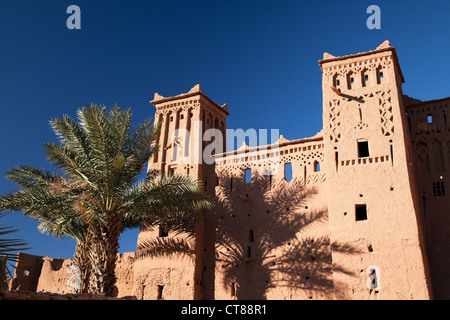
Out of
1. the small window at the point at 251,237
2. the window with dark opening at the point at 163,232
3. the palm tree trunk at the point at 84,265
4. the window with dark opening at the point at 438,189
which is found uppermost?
the window with dark opening at the point at 438,189

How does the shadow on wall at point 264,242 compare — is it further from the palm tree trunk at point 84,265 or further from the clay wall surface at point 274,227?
the palm tree trunk at point 84,265

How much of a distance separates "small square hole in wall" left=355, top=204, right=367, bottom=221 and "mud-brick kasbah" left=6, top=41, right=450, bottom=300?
0.12ft

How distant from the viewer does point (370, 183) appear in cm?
1791

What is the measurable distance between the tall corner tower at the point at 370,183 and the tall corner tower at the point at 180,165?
20.0ft

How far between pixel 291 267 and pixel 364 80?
26.4ft

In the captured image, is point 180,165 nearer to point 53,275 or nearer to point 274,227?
point 274,227

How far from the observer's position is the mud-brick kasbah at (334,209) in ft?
55.6

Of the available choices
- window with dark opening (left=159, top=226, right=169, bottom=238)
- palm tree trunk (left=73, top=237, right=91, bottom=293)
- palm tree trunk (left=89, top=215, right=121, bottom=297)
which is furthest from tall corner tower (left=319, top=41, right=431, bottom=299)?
palm tree trunk (left=73, top=237, right=91, bottom=293)

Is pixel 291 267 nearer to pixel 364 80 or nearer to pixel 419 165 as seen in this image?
pixel 419 165

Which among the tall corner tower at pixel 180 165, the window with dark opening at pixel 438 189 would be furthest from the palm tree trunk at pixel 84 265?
the window with dark opening at pixel 438 189

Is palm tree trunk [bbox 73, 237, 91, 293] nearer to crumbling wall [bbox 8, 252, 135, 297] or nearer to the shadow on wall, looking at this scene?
the shadow on wall

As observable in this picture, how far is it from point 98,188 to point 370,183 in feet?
31.3

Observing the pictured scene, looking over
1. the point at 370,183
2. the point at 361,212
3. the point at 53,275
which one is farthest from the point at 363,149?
the point at 53,275
